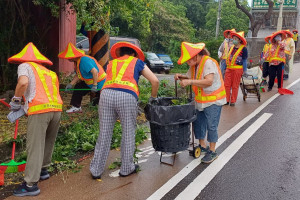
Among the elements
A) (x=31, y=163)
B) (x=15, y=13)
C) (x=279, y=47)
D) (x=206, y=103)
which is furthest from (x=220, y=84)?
(x=279, y=47)

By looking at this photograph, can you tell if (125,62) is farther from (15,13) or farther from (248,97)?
(248,97)

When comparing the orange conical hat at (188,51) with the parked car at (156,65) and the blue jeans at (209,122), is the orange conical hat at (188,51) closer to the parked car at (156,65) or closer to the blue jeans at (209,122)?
the blue jeans at (209,122)

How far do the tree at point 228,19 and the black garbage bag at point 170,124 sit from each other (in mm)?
44485

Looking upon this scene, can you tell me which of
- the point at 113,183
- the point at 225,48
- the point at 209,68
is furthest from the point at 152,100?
the point at 225,48

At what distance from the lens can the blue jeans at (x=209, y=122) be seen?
16.8 feet

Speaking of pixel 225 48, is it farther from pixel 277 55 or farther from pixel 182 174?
pixel 182 174

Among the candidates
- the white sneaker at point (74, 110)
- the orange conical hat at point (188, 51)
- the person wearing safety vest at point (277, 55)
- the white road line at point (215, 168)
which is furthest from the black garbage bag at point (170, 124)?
the person wearing safety vest at point (277, 55)

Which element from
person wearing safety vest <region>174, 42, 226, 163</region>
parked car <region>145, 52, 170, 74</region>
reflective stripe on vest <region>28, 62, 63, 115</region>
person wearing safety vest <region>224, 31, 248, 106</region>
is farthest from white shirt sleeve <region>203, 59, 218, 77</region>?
parked car <region>145, 52, 170, 74</region>

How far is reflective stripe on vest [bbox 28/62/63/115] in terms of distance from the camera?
403 cm

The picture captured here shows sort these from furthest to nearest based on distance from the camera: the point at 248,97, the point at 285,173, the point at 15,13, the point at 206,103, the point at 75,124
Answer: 1. the point at 248,97
2. the point at 15,13
3. the point at 75,124
4. the point at 206,103
5. the point at 285,173

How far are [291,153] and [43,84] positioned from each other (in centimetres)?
398

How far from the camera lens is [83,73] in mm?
6918

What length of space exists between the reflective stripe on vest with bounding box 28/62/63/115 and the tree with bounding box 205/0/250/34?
45283 millimetres

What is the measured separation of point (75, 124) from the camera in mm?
6520
